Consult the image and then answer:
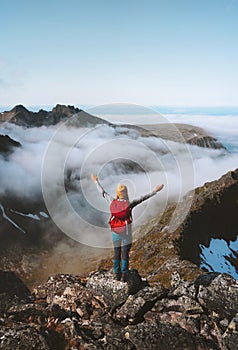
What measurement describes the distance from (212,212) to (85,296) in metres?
121

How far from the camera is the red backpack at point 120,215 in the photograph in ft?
65.8

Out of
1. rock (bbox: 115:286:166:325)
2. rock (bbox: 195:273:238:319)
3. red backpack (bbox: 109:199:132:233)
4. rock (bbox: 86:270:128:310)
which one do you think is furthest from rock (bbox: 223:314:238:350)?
red backpack (bbox: 109:199:132:233)

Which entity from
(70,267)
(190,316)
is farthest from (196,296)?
(70,267)

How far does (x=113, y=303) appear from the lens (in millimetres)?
22469

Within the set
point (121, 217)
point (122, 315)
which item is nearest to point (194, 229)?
point (122, 315)

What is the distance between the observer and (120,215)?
20.3 m

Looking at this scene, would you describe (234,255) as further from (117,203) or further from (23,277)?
(117,203)

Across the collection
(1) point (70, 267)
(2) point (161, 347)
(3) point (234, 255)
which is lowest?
(1) point (70, 267)

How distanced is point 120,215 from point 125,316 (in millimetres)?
7027

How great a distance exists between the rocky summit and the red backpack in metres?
4.94

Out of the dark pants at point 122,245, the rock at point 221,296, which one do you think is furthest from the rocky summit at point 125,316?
the dark pants at point 122,245

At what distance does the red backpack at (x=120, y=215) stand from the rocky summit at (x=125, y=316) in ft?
16.2

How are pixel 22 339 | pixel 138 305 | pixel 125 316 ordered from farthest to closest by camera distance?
1. pixel 138 305
2. pixel 125 316
3. pixel 22 339

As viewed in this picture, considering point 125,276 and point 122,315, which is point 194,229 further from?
point 122,315
